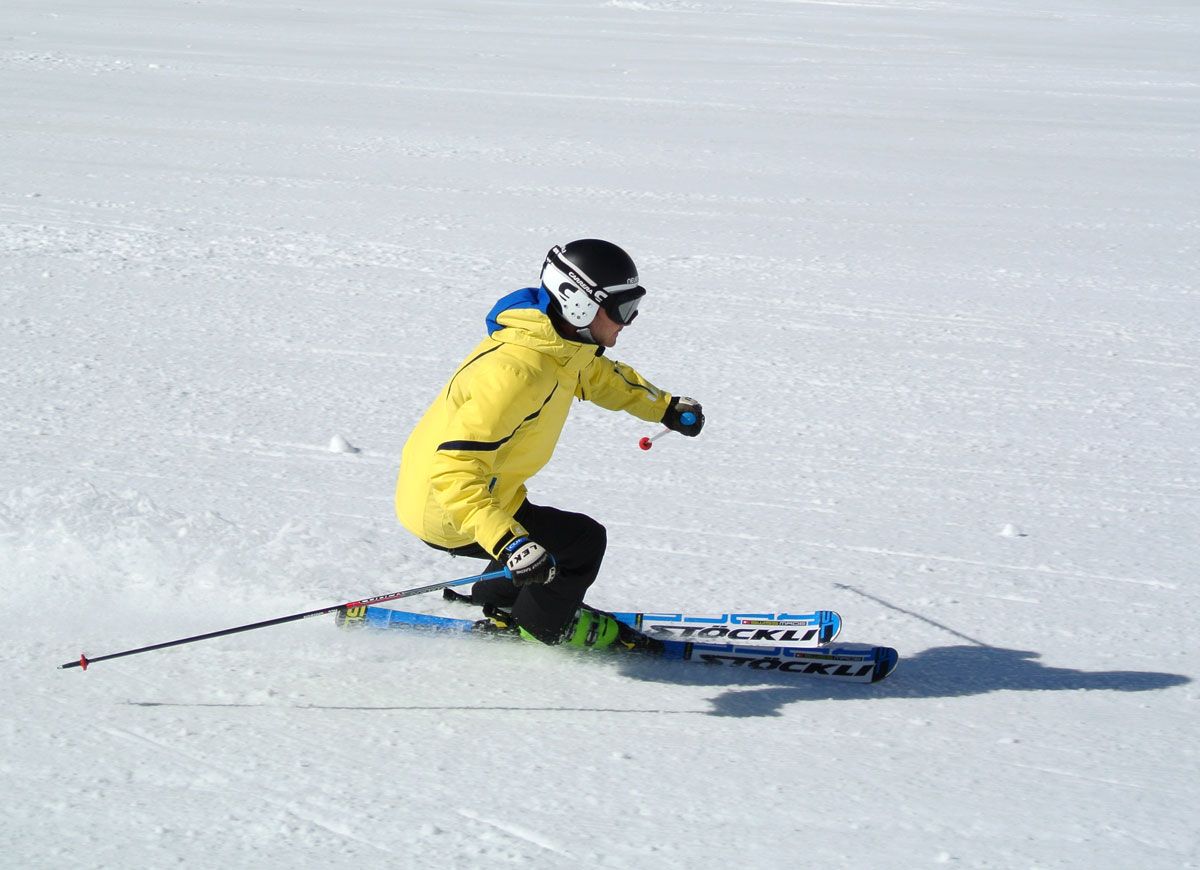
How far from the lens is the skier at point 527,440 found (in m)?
3.38

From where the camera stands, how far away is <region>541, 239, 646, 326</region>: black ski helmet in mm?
3510

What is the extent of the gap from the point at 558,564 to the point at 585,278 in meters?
0.85

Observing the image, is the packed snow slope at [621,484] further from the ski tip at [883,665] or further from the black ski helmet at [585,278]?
the black ski helmet at [585,278]

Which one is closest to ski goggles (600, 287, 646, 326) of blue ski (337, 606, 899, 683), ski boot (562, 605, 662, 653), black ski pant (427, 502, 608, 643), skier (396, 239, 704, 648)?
skier (396, 239, 704, 648)

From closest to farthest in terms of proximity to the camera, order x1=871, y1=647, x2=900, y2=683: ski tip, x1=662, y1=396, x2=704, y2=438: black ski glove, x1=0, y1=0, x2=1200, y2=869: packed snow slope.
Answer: x1=0, y1=0, x2=1200, y2=869: packed snow slope
x1=871, y1=647, x2=900, y2=683: ski tip
x1=662, y1=396, x2=704, y2=438: black ski glove

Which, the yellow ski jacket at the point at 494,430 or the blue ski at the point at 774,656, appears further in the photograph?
the blue ski at the point at 774,656

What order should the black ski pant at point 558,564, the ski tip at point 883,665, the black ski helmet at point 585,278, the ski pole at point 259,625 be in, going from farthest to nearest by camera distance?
the ski tip at point 883,665 → the black ski pant at point 558,564 → the black ski helmet at point 585,278 → the ski pole at point 259,625

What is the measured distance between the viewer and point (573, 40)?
2034 centimetres

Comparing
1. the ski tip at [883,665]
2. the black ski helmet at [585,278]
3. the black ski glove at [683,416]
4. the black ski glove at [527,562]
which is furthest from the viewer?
the black ski glove at [683,416]

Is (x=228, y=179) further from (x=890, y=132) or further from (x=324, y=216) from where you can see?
(x=890, y=132)

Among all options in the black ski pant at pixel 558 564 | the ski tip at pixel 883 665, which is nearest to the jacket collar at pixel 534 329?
the black ski pant at pixel 558 564

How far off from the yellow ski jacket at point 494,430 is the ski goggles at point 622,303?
0.44 ft

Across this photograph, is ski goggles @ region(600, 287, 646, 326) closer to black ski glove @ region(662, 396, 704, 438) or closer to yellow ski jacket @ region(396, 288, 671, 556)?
yellow ski jacket @ region(396, 288, 671, 556)

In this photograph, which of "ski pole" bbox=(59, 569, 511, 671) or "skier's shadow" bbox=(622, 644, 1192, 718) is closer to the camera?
"ski pole" bbox=(59, 569, 511, 671)
